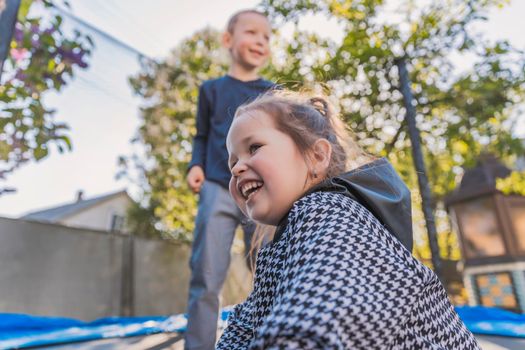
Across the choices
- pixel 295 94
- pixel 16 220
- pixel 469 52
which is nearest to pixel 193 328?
pixel 295 94

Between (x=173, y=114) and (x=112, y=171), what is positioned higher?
(x=173, y=114)

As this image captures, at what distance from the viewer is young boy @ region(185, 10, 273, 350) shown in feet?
4.26

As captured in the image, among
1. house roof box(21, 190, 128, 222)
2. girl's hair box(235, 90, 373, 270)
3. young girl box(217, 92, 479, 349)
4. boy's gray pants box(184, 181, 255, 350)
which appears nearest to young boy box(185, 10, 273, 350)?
boy's gray pants box(184, 181, 255, 350)

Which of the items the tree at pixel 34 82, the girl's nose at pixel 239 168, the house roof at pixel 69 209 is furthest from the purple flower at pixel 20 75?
the house roof at pixel 69 209

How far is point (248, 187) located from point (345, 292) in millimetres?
358

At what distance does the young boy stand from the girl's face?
62cm

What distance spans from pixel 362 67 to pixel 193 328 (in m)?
1.85

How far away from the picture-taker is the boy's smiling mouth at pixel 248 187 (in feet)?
2.45

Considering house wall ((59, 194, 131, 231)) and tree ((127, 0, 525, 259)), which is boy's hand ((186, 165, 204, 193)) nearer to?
tree ((127, 0, 525, 259))

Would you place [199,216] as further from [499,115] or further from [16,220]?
[499,115]

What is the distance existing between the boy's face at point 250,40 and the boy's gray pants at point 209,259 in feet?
2.12

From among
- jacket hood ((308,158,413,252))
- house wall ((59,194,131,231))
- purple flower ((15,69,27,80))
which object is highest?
house wall ((59,194,131,231))

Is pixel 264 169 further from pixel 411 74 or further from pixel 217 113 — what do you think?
pixel 411 74

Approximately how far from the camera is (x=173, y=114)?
12.4 feet
